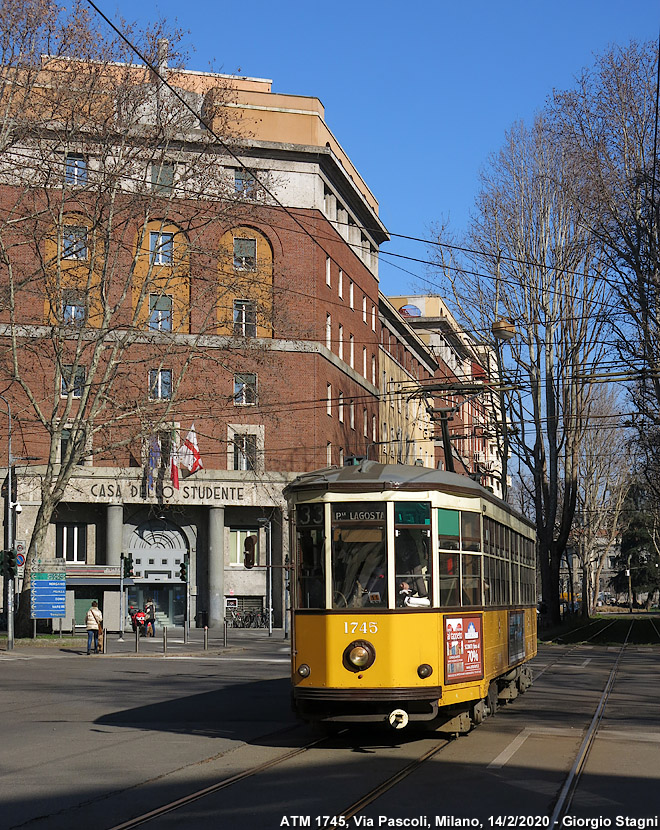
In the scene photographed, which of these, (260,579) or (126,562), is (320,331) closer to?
(260,579)

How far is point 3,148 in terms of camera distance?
27.5 m

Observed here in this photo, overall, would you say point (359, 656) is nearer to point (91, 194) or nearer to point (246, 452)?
point (91, 194)

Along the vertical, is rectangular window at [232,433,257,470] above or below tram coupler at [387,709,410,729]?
above

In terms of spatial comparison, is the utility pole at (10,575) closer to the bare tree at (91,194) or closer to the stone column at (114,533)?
the bare tree at (91,194)

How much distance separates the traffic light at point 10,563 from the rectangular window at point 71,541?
12.3m

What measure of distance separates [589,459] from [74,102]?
4124 cm

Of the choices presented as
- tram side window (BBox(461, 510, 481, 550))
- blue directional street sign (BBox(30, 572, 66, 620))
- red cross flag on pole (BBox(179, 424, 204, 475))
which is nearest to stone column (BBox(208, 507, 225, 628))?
red cross flag on pole (BBox(179, 424, 204, 475))

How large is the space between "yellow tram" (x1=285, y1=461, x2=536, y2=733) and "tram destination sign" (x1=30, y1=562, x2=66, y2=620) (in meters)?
24.0

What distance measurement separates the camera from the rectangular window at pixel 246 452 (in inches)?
1601

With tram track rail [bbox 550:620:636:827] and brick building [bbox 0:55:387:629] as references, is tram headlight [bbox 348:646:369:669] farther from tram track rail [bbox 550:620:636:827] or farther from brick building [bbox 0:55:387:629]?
brick building [bbox 0:55:387:629]

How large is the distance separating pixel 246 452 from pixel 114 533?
693 cm

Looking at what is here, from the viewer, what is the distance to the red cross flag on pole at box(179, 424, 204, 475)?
145 ft

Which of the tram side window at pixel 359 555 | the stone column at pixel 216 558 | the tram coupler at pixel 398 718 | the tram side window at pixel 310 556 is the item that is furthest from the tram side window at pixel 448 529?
the stone column at pixel 216 558

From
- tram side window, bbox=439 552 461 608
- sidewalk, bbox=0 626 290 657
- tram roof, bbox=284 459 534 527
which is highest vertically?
tram roof, bbox=284 459 534 527
